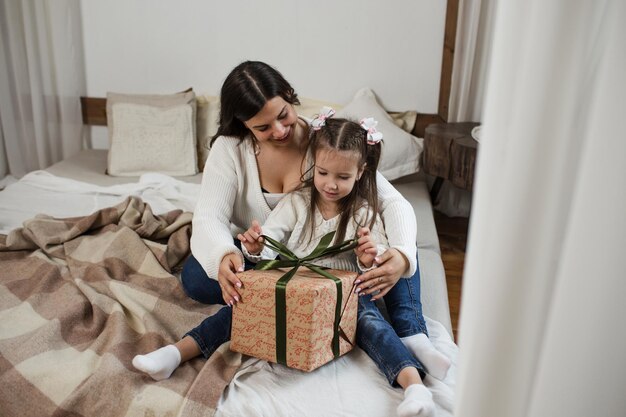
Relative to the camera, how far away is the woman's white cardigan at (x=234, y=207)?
1.51 meters

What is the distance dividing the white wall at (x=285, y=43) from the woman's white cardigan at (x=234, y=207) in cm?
138

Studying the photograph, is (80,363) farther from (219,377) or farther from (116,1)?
(116,1)

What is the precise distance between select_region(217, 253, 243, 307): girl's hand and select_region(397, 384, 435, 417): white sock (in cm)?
42

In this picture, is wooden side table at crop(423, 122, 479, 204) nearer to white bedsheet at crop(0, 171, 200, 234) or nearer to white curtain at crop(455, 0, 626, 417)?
white bedsheet at crop(0, 171, 200, 234)

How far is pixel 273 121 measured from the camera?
1595mm

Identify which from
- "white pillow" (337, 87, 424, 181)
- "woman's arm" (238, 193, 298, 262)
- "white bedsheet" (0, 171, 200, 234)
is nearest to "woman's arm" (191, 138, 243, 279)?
"woman's arm" (238, 193, 298, 262)

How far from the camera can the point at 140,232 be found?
6.62ft

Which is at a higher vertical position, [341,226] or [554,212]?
[554,212]

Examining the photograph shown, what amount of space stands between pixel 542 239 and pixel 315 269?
73 centimetres

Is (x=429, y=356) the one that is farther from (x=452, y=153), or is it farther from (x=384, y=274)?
(x=452, y=153)

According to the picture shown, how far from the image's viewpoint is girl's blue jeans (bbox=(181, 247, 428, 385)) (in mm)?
1319

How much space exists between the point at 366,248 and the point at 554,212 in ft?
2.48

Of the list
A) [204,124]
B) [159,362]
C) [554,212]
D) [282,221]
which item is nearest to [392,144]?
[204,124]

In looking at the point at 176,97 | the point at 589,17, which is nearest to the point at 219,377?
the point at 589,17
